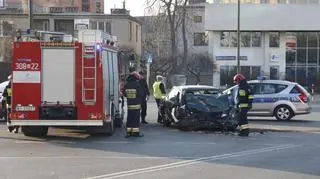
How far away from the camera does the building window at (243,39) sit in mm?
55000

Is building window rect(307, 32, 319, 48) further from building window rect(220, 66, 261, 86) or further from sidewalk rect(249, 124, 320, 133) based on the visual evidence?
sidewalk rect(249, 124, 320, 133)

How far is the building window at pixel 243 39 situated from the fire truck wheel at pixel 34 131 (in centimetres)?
3915

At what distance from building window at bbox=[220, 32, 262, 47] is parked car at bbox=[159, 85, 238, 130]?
36078 mm

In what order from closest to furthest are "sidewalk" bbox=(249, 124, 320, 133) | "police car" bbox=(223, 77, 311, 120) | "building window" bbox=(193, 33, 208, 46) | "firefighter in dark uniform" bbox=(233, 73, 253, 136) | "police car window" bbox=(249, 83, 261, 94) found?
1. "firefighter in dark uniform" bbox=(233, 73, 253, 136)
2. "sidewalk" bbox=(249, 124, 320, 133)
3. "police car" bbox=(223, 77, 311, 120)
4. "police car window" bbox=(249, 83, 261, 94)
5. "building window" bbox=(193, 33, 208, 46)

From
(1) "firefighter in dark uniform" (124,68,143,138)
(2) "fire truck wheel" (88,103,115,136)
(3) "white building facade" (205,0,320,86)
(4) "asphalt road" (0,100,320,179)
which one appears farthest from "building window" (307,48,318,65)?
(1) "firefighter in dark uniform" (124,68,143,138)

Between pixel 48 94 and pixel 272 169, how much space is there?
710 cm

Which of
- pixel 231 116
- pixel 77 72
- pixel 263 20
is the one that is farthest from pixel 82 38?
pixel 263 20

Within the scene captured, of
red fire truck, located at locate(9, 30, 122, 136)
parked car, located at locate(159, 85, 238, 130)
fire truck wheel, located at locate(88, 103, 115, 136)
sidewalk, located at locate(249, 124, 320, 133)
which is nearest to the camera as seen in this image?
red fire truck, located at locate(9, 30, 122, 136)

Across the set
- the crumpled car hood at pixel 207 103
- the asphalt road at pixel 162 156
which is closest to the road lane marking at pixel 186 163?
the asphalt road at pixel 162 156

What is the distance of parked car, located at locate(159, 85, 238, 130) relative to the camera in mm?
18438

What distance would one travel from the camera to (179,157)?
1273cm

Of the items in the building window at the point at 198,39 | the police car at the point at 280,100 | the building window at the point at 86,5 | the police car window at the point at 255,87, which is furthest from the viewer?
the building window at the point at 86,5

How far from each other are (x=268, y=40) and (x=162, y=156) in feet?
143

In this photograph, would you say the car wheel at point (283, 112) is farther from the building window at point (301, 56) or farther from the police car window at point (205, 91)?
the building window at point (301, 56)
